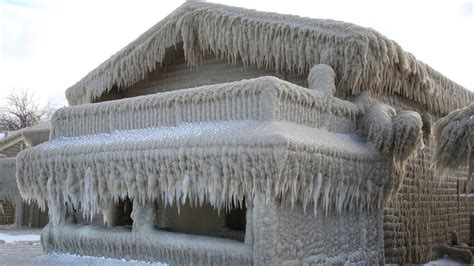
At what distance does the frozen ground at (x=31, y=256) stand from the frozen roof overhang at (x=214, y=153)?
0.95 m

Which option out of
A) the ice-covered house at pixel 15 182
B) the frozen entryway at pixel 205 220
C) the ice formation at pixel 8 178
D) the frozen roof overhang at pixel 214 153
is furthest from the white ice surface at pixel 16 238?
the frozen roof overhang at pixel 214 153

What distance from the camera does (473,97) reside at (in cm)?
1461

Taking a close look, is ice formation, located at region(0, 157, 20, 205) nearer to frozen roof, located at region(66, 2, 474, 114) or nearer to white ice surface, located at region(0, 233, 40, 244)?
white ice surface, located at region(0, 233, 40, 244)

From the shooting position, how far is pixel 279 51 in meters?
10.8

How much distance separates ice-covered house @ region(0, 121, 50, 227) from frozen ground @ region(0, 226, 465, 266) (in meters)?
2.98

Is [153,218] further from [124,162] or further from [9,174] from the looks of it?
[9,174]

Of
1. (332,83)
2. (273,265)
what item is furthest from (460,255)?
(273,265)

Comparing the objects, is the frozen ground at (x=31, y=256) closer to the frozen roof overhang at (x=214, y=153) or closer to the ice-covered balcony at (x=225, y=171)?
the ice-covered balcony at (x=225, y=171)

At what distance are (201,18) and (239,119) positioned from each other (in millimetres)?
3758

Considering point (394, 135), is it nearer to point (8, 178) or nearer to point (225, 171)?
point (225, 171)

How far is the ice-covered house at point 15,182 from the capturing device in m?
21.2

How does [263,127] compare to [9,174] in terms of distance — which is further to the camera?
[9,174]

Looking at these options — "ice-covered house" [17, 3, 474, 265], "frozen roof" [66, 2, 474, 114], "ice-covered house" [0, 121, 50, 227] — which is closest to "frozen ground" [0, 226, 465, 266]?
"ice-covered house" [17, 3, 474, 265]

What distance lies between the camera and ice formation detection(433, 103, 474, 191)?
367 inches
